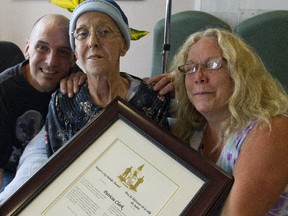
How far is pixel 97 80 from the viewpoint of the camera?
4.12ft

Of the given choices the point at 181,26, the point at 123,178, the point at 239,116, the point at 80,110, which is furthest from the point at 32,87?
the point at 181,26

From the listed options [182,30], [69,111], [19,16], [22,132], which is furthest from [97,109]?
[19,16]

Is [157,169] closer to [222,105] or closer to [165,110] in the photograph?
[222,105]

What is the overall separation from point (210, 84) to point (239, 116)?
0.43 ft

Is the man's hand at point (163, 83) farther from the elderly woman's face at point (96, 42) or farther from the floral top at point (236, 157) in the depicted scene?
the floral top at point (236, 157)

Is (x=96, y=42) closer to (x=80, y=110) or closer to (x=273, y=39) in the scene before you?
(x=80, y=110)

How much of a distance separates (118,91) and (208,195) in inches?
23.9

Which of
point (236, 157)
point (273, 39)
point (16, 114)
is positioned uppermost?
point (273, 39)

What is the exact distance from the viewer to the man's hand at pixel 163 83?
131 cm

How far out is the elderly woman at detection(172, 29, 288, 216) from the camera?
89 cm

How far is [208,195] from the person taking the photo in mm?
823

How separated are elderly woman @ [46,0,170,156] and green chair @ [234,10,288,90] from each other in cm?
113

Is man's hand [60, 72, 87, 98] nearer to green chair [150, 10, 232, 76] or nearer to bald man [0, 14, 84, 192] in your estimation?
bald man [0, 14, 84, 192]

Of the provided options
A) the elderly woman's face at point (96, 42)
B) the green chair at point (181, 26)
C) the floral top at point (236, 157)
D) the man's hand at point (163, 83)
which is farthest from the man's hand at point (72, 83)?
the green chair at point (181, 26)
